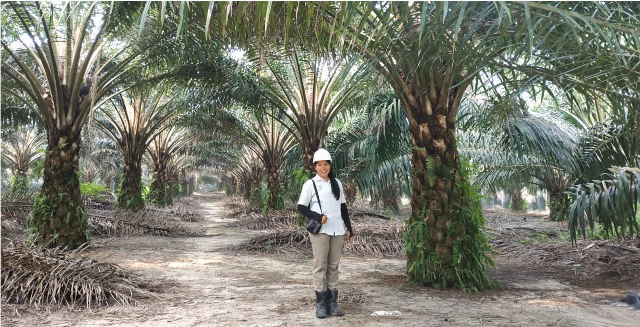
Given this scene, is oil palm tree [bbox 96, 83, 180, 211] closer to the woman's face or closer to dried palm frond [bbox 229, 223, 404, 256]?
dried palm frond [bbox 229, 223, 404, 256]

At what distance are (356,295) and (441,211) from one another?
4.44ft

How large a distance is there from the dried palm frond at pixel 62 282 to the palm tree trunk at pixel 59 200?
2.76m

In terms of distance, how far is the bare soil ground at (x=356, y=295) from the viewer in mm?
3988

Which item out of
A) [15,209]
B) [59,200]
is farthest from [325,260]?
[15,209]

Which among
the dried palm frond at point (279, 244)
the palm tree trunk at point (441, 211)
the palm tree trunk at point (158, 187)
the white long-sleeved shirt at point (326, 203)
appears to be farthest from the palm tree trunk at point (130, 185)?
the white long-sleeved shirt at point (326, 203)

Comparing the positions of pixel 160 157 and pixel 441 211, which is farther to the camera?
pixel 160 157

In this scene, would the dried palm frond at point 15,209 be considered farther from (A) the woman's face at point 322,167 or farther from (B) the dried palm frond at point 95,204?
(A) the woman's face at point 322,167

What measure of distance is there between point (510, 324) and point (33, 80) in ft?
24.4

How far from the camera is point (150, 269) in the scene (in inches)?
253

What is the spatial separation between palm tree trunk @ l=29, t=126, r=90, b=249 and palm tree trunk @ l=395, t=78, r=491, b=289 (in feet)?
18.0

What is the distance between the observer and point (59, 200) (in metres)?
7.72

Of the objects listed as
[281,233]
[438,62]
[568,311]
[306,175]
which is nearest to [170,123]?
[306,175]

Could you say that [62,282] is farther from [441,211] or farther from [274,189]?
[274,189]

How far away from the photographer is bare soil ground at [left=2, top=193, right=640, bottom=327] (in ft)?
13.1
